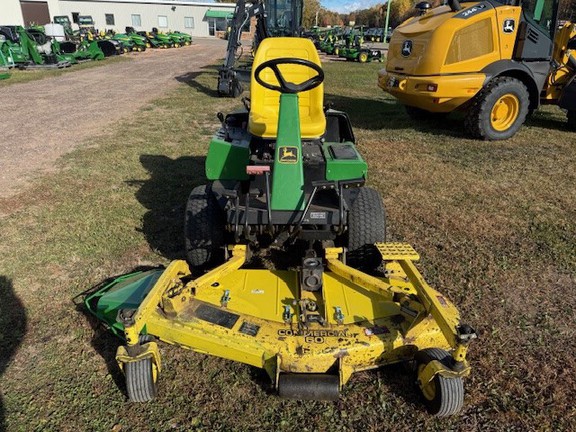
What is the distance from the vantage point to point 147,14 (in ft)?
147

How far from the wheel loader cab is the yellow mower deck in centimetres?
129

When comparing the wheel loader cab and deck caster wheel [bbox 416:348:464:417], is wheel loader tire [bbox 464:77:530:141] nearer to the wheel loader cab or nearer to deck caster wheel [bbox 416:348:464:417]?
the wheel loader cab

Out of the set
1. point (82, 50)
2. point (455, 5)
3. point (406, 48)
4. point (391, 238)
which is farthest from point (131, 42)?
point (391, 238)

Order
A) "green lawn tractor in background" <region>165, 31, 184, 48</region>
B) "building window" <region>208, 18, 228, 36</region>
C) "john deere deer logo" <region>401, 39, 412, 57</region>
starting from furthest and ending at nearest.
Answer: "building window" <region>208, 18, 228, 36</region>
"green lawn tractor in background" <region>165, 31, 184, 48</region>
"john deere deer logo" <region>401, 39, 412, 57</region>

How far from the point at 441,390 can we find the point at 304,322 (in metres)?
0.74

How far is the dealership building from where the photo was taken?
1715 inches

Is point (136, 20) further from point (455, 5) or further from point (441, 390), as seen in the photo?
point (441, 390)

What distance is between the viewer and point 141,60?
20547 millimetres

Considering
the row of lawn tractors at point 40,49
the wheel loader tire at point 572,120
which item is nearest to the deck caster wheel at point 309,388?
the wheel loader tire at point 572,120

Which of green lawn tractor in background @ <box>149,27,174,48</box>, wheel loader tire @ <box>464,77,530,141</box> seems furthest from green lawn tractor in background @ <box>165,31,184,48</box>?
wheel loader tire @ <box>464,77,530,141</box>

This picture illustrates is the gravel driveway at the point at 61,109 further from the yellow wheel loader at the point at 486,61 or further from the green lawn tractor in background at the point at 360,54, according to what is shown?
the green lawn tractor in background at the point at 360,54

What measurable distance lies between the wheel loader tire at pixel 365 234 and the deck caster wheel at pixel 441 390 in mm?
1107

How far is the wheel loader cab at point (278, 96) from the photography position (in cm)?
358

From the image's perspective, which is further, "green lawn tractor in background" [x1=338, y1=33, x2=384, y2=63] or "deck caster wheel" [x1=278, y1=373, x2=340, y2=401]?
"green lawn tractor in background" [x1=338, y1=33, x2=384, y2=63]
